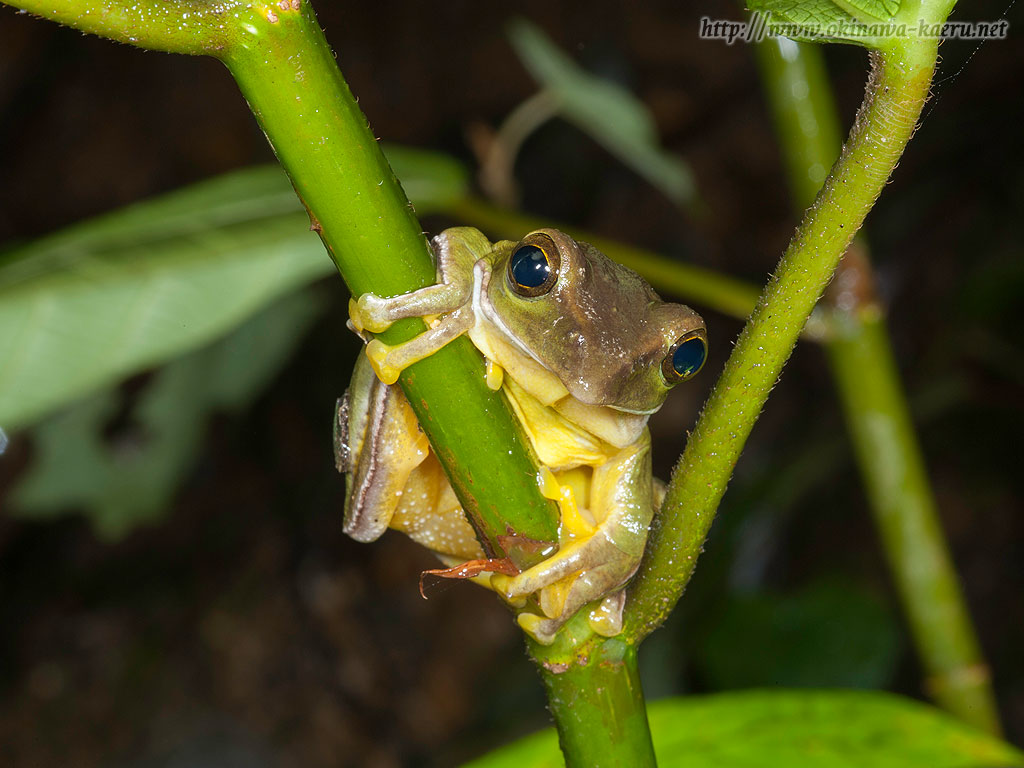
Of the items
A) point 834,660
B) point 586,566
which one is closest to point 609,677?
point 586,566

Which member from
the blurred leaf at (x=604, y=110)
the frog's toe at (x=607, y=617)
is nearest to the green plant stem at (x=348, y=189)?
the frog's toe at (x=607, y=617)

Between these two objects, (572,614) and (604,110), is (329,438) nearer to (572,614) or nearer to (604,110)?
(604,110)

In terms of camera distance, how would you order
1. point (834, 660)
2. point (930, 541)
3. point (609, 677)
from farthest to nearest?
point (834, 660), point (930, 541), point (609, 677)

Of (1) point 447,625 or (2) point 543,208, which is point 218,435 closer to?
(1) point 447,625

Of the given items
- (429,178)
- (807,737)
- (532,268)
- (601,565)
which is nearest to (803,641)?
(807,737)

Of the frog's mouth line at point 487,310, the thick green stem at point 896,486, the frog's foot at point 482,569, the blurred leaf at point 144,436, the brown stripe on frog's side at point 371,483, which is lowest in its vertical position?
the thick green stem at point 896,486

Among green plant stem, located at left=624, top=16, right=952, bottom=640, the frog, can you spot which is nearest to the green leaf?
green plant stem, located at left=624, top=16, right=952, bottom=640

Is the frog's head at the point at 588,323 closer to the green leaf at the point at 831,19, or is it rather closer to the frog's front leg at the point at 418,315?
the frog's front leg at the point at 418,315
